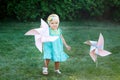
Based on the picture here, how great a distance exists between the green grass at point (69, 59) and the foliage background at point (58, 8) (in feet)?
2.50

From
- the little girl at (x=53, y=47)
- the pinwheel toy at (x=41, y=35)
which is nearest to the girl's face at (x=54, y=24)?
the little girl at (x=53, y=47)

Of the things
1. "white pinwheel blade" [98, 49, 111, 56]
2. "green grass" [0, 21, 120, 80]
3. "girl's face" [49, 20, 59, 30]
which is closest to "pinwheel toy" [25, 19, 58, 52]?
"girl's face" [49, 20, 59, 30]

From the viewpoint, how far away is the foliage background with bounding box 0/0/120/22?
36.9ft

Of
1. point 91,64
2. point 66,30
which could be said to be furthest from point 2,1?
point 91,64

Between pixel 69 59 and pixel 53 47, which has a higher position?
pixel 53 47

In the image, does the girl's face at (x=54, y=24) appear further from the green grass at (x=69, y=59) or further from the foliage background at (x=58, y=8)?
the foliage background at (x=58, y=8)

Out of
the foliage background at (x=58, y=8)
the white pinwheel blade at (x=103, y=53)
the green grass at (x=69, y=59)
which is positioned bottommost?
the green grass at (x=69, y=59)

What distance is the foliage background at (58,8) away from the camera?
1125 cm

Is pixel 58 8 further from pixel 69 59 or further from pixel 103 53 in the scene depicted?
pixel 103 53

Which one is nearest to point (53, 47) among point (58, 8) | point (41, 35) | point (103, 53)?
point (41, 35)

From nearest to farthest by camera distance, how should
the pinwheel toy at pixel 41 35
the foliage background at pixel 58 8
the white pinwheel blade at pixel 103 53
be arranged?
1. the pinwheel toy at pixel 41 35
2. the white pinwheel blade at pixel 103 53
3. the foliage background at pixel 58 8

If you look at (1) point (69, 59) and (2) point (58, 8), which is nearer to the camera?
(1) point (69, 59)

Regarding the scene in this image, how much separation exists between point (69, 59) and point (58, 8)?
15.0 feet

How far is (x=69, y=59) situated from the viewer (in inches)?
273
